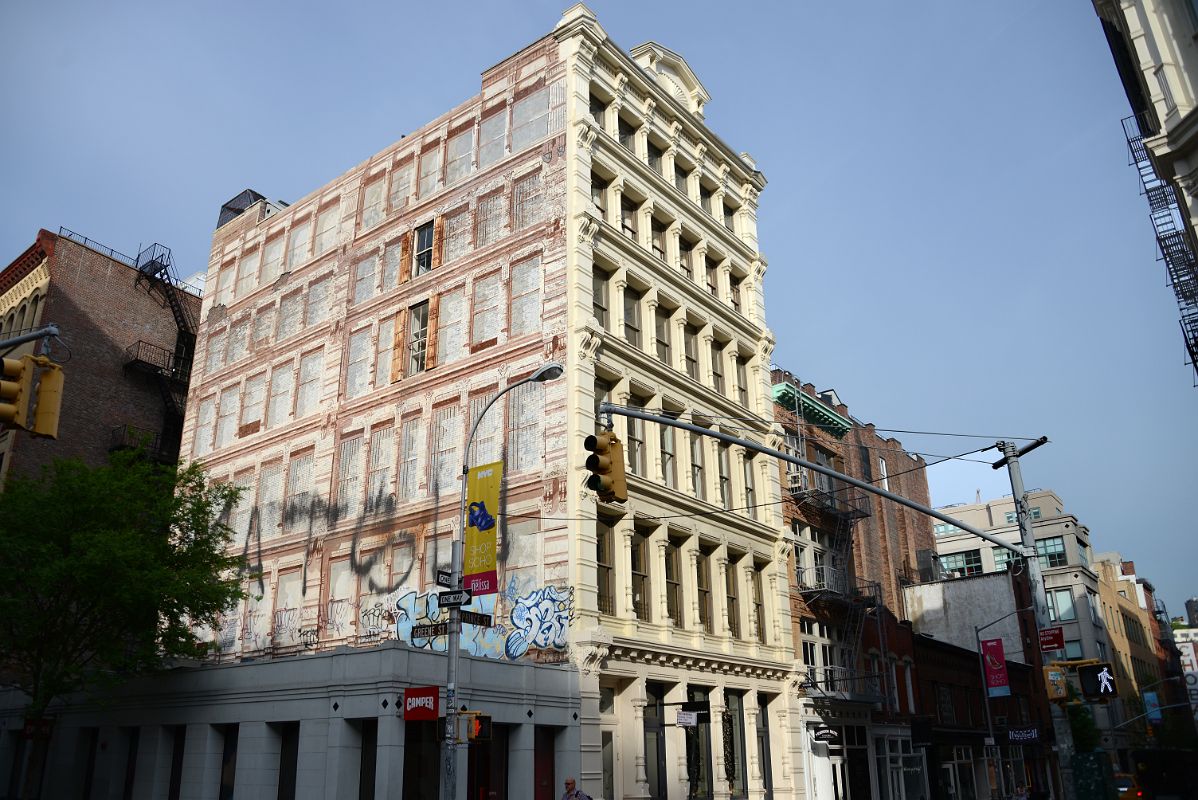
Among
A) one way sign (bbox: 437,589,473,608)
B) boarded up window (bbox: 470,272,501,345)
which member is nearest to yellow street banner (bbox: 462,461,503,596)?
one way sign (bbox: 437,589,473,608)

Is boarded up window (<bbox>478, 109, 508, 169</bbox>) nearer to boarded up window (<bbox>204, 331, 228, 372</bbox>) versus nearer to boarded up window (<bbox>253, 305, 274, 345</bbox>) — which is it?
boarded up window (<bbox>253, 305, 274, 345</bbox>)

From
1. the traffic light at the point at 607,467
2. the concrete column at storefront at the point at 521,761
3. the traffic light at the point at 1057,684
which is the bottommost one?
the concrete column at storefront at the point at 521,761

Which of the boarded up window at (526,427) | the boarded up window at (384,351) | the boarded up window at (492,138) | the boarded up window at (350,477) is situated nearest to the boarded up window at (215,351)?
the boarded up window at (384,351)

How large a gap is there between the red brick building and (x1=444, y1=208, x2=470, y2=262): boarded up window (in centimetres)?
1878

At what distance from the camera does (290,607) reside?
118 feet

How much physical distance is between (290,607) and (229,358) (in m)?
14.3

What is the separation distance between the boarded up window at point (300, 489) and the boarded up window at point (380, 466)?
3.50m

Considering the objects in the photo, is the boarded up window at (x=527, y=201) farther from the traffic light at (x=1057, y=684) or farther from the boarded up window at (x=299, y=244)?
the traffic light at (x=1057, y=684)

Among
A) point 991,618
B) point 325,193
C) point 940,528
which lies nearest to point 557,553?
point 325,193

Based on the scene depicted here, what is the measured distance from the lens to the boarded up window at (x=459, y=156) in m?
37.5

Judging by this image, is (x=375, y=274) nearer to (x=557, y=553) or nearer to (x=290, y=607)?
(x=290, y=607)

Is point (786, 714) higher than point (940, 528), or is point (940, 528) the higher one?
point (940, 528)

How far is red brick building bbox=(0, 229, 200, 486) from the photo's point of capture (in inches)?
1745

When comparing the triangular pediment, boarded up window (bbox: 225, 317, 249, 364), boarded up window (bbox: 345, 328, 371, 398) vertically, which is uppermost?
the triangular pediment
